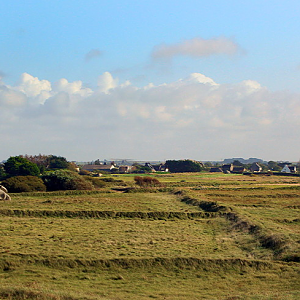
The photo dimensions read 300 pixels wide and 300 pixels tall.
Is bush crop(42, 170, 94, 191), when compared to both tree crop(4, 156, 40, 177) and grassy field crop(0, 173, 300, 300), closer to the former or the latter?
tree crop(4, 156, 40, 177)

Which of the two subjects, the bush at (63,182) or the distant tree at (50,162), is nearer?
the bush at (63,182)

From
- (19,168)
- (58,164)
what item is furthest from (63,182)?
(58,164)

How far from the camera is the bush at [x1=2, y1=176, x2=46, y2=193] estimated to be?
164 feet

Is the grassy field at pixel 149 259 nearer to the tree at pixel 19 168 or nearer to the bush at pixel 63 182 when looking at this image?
the bush at pixel 63 182

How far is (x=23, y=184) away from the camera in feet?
164

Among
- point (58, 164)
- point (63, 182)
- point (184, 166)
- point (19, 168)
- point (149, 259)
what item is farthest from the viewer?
point (184, 166)

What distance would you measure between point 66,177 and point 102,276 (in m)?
40.4

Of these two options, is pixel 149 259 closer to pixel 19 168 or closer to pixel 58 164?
pixel 19 168

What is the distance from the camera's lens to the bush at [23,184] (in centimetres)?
4984

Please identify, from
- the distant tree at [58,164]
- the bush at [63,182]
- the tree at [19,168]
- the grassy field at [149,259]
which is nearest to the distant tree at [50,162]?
the distant tree at [58,164]

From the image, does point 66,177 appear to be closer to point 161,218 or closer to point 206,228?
point 161,218

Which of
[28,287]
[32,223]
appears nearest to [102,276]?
[28,287]

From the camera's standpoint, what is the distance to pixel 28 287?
13203 millimetres

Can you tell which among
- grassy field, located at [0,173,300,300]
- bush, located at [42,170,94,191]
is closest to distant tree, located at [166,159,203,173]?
bush, located at [42,170,94,191]
